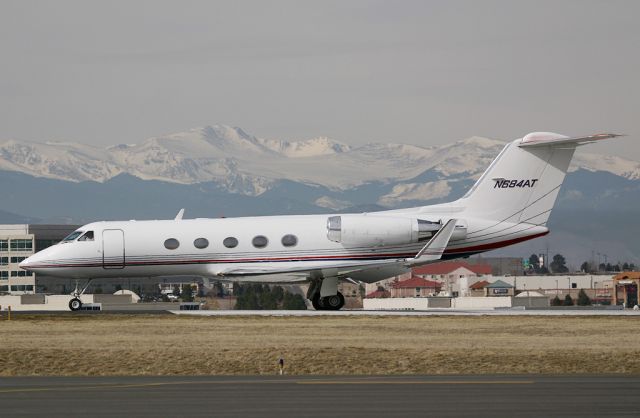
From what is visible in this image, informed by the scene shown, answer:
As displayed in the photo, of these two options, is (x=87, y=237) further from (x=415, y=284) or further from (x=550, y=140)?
(x=415, y=284)

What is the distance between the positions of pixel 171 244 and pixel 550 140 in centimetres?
1424

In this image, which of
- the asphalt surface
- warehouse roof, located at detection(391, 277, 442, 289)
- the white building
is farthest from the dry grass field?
warehouse roof, located at detection(391, 277, 442, 289)

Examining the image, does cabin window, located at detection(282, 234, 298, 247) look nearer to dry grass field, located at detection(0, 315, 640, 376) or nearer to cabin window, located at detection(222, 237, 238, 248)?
cabin window, located at detection(222, 237, 238, 248)

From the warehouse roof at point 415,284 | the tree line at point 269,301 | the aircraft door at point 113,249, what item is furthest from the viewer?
the warehouse roof at point 415,284

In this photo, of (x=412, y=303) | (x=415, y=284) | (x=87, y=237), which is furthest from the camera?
(x=415, y=284)

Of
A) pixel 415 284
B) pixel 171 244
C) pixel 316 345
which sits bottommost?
pixel 415 284

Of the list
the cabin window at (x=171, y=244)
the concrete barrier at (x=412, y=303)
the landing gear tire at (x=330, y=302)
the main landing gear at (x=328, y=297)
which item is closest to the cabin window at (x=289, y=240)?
the main landing gear at (x=328, y=297)

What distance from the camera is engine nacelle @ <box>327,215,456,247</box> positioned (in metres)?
45.2

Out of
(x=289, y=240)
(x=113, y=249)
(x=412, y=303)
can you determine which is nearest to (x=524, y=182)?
(x=289, y=240)

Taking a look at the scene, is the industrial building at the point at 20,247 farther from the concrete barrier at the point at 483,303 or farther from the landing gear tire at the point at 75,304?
the landing gear tire at the point at 75,304

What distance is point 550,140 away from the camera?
152ft

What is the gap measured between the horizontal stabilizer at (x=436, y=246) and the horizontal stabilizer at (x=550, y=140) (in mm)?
4682

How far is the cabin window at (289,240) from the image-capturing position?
4544 centimetres

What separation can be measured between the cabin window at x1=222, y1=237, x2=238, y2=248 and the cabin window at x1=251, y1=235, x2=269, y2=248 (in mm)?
633
